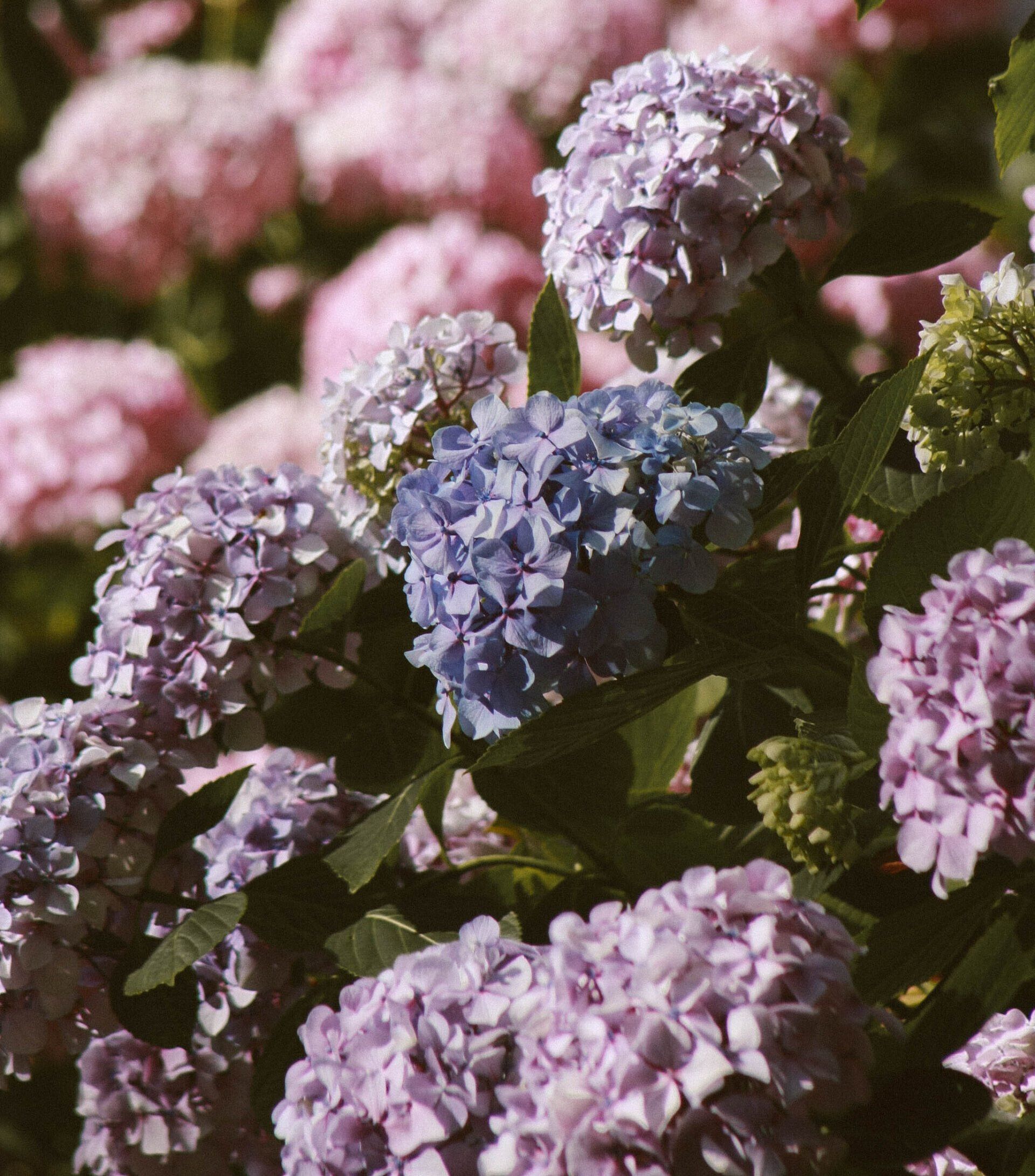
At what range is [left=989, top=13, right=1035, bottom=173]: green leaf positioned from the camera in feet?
1.77

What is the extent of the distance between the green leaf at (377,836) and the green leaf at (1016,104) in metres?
0.34

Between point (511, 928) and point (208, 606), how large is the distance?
196 millimetres

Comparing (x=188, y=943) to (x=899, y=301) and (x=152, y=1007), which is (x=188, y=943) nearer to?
(x=152, y=1007)

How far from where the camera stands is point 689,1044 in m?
0.36

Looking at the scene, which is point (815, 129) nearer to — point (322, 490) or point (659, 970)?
point (322, 490)

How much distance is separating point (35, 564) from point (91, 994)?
130cm

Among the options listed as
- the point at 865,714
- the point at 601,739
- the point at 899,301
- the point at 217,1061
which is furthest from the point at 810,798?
the point at 899,301

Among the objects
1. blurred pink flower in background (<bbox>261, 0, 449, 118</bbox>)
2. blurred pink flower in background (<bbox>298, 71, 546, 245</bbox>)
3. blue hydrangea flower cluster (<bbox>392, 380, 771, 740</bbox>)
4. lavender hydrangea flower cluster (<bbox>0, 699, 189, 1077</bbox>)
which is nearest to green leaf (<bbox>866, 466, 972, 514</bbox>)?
blue hydrangea flower cluster (<bbox>392, 380, 771, 740</bbox>)

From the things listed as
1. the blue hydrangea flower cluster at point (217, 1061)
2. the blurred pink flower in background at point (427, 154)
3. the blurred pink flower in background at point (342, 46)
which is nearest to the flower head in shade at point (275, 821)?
the blue hydrangea flower cluster at point (217, 1061)

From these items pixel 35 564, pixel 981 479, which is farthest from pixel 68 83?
pixel 981 479

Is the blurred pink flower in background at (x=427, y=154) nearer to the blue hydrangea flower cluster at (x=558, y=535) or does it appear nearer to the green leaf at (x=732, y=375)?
the green leaf at (x=732, y=375)

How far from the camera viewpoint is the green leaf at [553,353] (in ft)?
1.80

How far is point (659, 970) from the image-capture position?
375 millimetres

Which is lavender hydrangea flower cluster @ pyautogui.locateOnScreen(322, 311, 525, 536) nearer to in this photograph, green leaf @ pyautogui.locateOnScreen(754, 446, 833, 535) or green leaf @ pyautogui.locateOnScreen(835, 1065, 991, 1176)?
green leaf @ pyautogui.locateOnScreen(754, 446, 833, 535)
